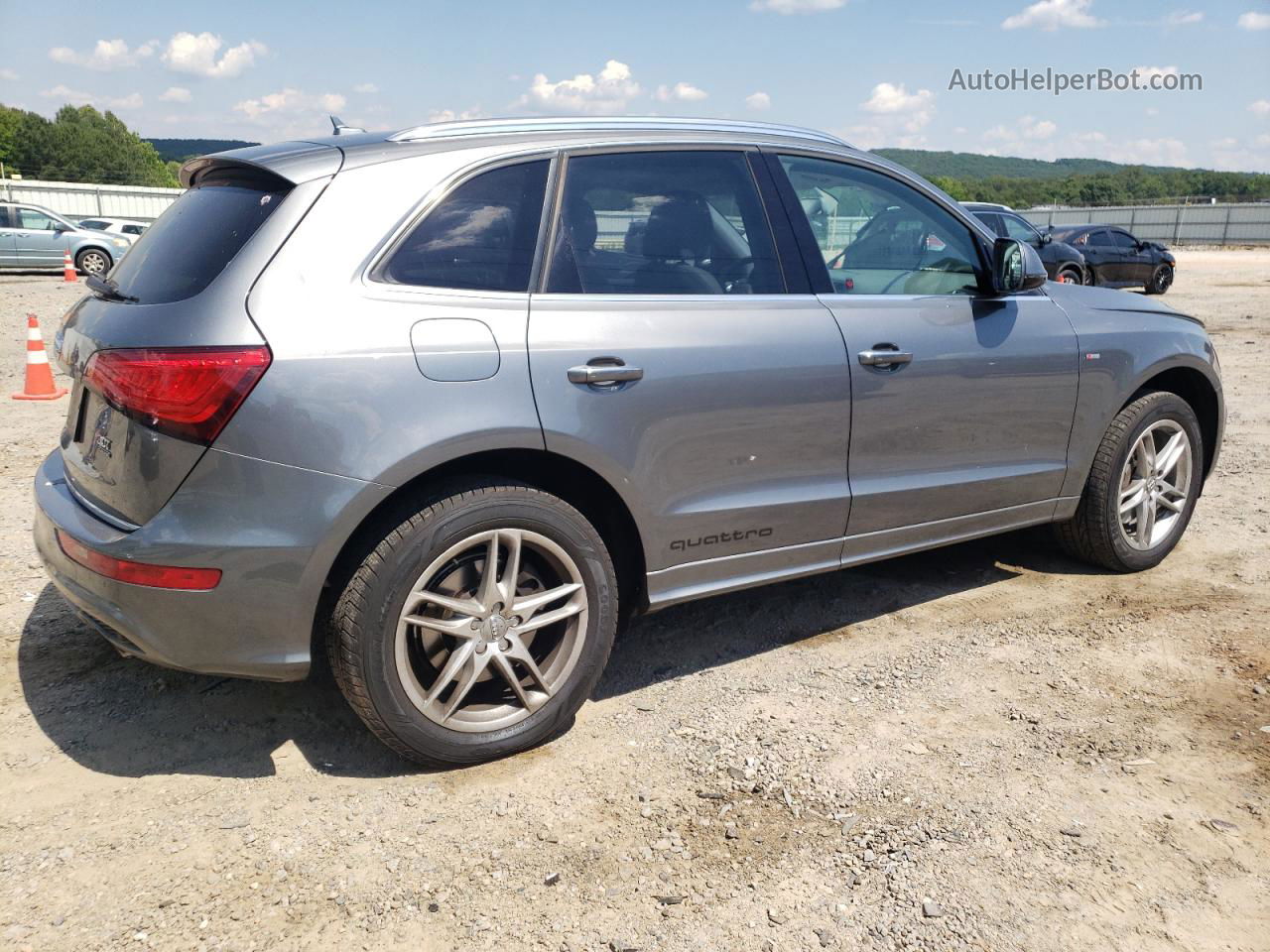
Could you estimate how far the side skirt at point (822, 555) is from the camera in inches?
131

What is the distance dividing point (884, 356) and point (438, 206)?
5.30 feet

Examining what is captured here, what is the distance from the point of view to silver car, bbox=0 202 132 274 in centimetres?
2153

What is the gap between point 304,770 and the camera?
3023 millimetres

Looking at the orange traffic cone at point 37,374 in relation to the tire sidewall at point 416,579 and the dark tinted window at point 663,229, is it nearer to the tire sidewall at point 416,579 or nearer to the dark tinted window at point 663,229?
the dark tinted window at point 663,229

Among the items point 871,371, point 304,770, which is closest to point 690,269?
point 871,371

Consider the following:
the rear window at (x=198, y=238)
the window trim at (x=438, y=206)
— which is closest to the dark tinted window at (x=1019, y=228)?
the window trim at (x=438, y=206)

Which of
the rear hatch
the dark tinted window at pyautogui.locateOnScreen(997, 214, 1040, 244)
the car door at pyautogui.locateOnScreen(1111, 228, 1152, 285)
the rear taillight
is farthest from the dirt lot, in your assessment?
the car door at pyautogui.locateOnScreen(1111, 228, 1152, 285)

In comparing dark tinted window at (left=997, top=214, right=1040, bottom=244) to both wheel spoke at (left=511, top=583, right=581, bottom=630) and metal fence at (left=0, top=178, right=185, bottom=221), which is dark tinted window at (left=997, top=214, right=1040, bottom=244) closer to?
wheel spoke at (left=511, top=583, right=581, bottom=630)

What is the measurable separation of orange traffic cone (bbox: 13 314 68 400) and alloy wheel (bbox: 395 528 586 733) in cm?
676

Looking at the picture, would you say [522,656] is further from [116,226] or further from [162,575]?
[116,226]

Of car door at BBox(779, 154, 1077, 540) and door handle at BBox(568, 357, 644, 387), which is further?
car door at BBox(779, 154, 1077, 540)

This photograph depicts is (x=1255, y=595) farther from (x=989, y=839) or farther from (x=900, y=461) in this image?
(x=989, y=839)

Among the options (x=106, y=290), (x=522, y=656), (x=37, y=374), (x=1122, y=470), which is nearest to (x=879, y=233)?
(x=1122, y=470)

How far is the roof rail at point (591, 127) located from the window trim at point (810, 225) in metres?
0.09
